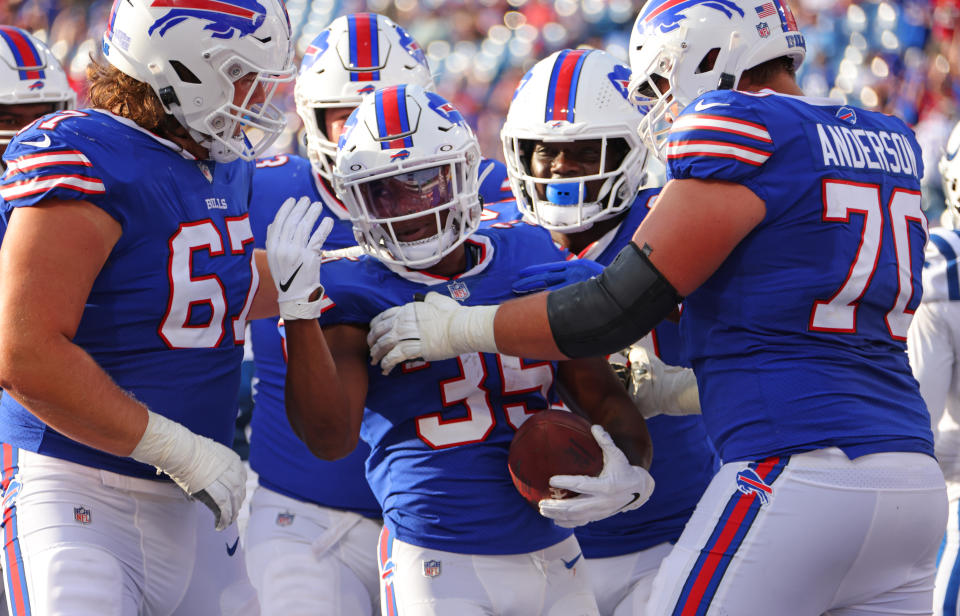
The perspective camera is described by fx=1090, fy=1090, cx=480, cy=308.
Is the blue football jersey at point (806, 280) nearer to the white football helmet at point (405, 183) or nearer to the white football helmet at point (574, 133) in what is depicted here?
the white football helmet at point (405, 183)

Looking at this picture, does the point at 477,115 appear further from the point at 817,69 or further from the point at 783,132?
the point at 783,132

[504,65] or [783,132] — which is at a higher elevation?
[783,132]

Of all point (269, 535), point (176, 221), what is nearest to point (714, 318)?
point (176, 221)

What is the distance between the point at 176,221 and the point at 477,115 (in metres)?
11.4

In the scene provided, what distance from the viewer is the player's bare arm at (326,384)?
240 centimetres

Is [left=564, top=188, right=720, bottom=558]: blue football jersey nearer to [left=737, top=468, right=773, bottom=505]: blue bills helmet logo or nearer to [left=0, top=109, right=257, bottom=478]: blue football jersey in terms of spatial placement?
[left=737, top=468, right=773, bottom=505]: blue bills helmet logo

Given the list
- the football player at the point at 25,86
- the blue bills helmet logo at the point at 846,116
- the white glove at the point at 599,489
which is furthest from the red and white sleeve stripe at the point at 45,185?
the football player at the point at 25,86

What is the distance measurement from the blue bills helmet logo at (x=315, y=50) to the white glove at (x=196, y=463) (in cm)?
183

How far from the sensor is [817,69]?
10.5 meters

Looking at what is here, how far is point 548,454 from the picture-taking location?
2.38m

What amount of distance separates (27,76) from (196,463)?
2125 millimetres

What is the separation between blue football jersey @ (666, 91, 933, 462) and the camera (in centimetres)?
215

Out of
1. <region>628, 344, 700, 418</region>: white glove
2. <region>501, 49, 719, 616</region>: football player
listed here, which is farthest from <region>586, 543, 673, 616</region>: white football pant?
<region>628, 344, 700, 418</region>: white glove

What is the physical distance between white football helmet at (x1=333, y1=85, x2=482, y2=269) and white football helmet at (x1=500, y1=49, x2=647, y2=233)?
0.57 meters
